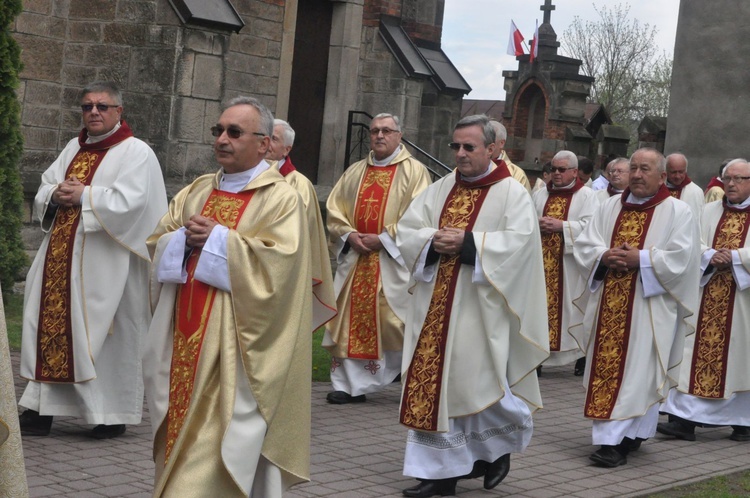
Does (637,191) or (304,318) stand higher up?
(637,191)

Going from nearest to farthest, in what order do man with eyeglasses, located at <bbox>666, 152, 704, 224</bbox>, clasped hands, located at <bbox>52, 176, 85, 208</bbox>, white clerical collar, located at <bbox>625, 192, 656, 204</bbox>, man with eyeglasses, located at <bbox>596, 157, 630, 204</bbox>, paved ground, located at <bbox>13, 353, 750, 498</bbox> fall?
1. paved ground, located at <bbox>13, 353, 750, 498</bbox>
2. clasped hands, located at <bbox>52, 176, 85, 208</bbox>
3. white clerical collar, located at <bbox>625, 192, 656, 204</bbox>
4. man with eyeglasses, located at <bbox>666, 152, 704, 224</bbox>
5. man with eyeglasses, located at <bbox>596, 157, 630, 204</bbox>

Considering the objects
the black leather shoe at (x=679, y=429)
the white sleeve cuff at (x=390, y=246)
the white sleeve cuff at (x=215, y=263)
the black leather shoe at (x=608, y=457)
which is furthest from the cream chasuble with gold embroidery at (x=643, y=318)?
the white sleeve cuff at (x=215, y=263)

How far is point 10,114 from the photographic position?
37.6 feet

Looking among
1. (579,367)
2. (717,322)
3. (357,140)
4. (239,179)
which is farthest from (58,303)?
(357,140)

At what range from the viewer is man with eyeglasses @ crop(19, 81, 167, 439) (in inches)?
298

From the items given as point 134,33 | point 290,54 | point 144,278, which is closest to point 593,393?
point 144,278

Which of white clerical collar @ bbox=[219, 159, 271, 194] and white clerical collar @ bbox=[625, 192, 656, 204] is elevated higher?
white clerical collar @ bbox=[625, 192, 656, 204]

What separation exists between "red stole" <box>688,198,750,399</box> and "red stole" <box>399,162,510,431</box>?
301 cm

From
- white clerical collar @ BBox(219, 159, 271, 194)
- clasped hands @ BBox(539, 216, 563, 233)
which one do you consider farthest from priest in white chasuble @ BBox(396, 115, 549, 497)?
clasped hands @ BBox(539, 216, 563, 233)

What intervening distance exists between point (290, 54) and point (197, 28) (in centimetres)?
331

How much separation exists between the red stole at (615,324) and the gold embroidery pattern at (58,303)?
3.31 metres

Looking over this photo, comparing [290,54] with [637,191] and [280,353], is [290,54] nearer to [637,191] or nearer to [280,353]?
[637,191]

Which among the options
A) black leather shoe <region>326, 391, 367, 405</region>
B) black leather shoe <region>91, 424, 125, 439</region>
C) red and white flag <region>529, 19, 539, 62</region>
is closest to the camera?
black leather shoe <region>91, 424, 125, 439</region>

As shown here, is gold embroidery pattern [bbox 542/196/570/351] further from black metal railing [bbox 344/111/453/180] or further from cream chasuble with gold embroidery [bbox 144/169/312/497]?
cream chasuble with gold embroidery [bbox 144/169/312/497]
